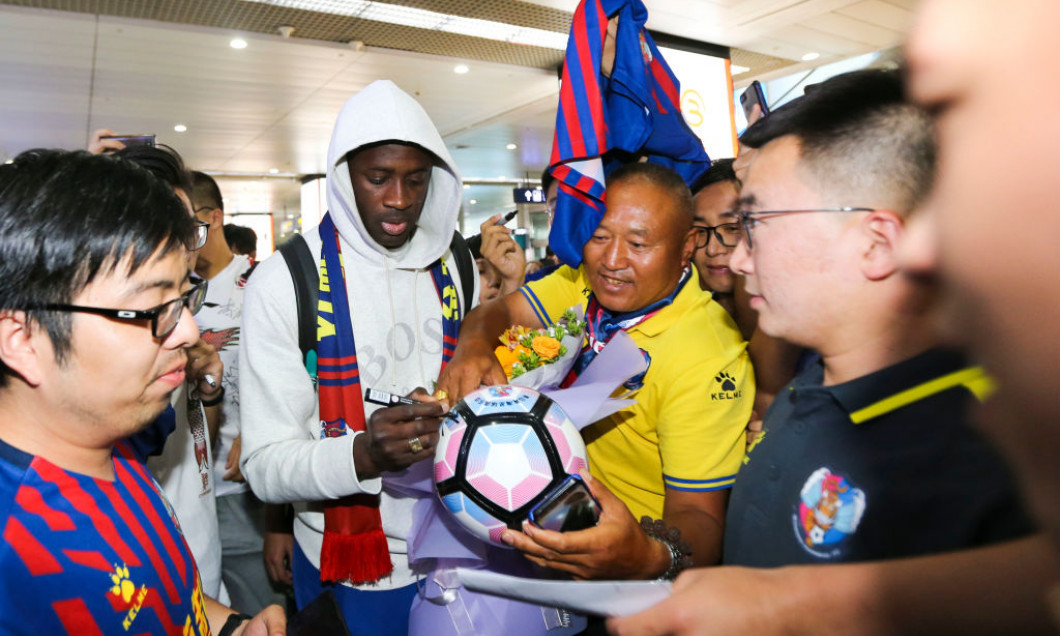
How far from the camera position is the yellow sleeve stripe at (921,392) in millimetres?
1101

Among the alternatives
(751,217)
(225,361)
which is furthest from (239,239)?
(751,217)

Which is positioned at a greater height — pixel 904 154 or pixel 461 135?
pixel 461 135

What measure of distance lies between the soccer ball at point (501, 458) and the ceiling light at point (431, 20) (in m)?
6.61

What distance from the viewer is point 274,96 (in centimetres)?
1002

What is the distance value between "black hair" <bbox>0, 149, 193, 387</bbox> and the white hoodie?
27.5 inches

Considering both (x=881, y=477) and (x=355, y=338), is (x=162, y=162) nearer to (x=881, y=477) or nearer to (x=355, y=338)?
(x=355, y=338)

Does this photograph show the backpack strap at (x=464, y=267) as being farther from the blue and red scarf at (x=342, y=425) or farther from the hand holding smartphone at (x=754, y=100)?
the hand holding smartphone at (x=754, y=100)

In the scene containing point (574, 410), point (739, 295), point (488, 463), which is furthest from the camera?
point (739, 295)

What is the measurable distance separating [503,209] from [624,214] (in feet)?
78.3

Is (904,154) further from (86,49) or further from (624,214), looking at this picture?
(86,49)

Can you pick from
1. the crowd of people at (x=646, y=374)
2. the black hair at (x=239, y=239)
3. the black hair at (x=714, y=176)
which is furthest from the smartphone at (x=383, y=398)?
the black hair at (x=239, y=239)

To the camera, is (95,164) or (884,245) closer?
Result: (884,245)

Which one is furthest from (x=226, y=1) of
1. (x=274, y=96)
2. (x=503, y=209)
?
(x=503, y=209)

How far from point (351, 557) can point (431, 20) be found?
6.97 meters
